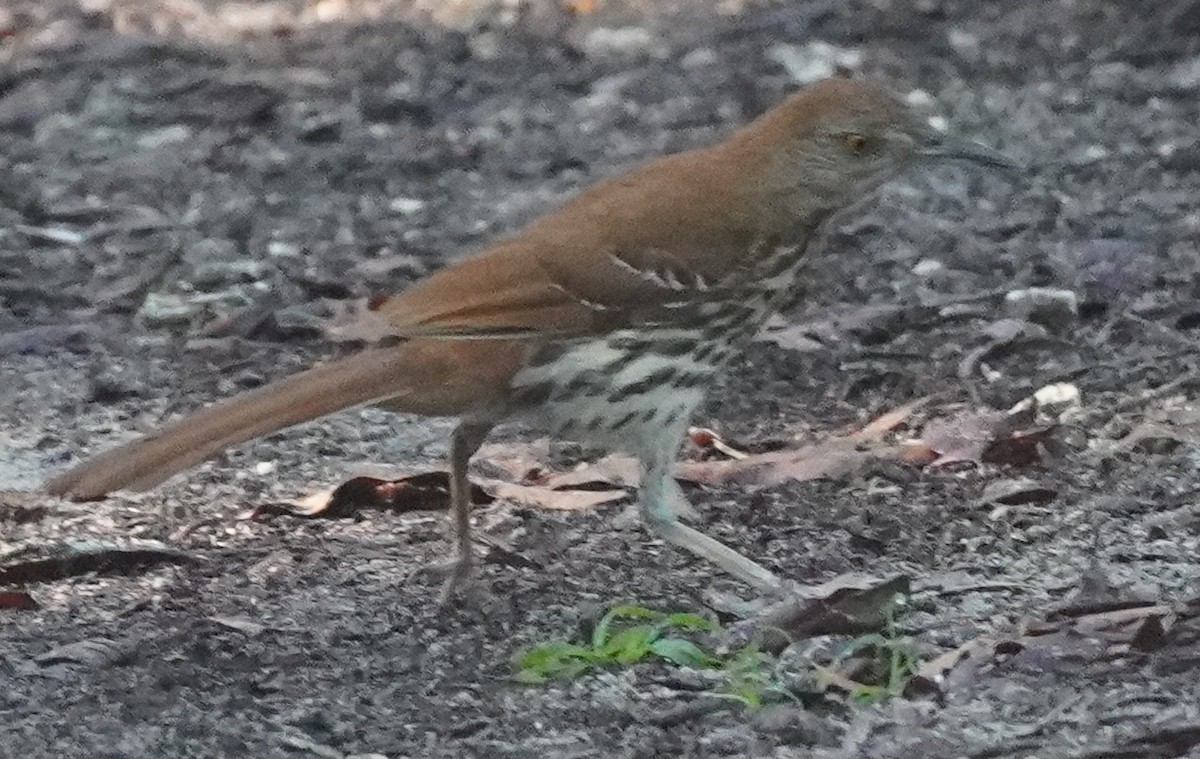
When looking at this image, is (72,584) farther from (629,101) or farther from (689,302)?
(629,101)

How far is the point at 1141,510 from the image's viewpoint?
4.57 m

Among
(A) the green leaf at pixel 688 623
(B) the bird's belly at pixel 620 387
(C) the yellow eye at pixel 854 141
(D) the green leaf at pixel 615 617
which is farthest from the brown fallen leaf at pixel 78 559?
(C) the yellow eye at pixel 854 141

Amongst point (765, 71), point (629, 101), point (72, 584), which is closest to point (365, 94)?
point (629, 101)

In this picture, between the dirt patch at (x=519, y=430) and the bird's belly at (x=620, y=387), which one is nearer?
the dirt patch at (x=519, y=430)

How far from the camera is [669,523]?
443 centimetres

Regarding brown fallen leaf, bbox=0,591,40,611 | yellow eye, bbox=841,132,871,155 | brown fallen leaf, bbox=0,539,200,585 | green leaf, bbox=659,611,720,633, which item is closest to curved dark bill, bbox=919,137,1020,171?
yellow eye, bbox=841,132,871,155

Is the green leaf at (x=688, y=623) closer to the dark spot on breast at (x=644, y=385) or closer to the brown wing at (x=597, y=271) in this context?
the dark spot on breast at (x=644, y=385)

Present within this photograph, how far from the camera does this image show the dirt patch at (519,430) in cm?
373

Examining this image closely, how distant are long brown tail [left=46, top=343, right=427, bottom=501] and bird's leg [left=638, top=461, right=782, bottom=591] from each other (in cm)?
58

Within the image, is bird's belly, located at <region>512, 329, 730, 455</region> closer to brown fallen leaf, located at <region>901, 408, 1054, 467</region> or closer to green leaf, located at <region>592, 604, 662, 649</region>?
green leaf, located at <region>592, 604, 662, 649</region>

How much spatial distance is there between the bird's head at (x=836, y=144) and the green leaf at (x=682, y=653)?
3.64 ft

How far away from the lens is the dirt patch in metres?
3.73

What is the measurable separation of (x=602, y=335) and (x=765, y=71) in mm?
4339

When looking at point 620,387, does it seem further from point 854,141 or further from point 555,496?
point 854,141
